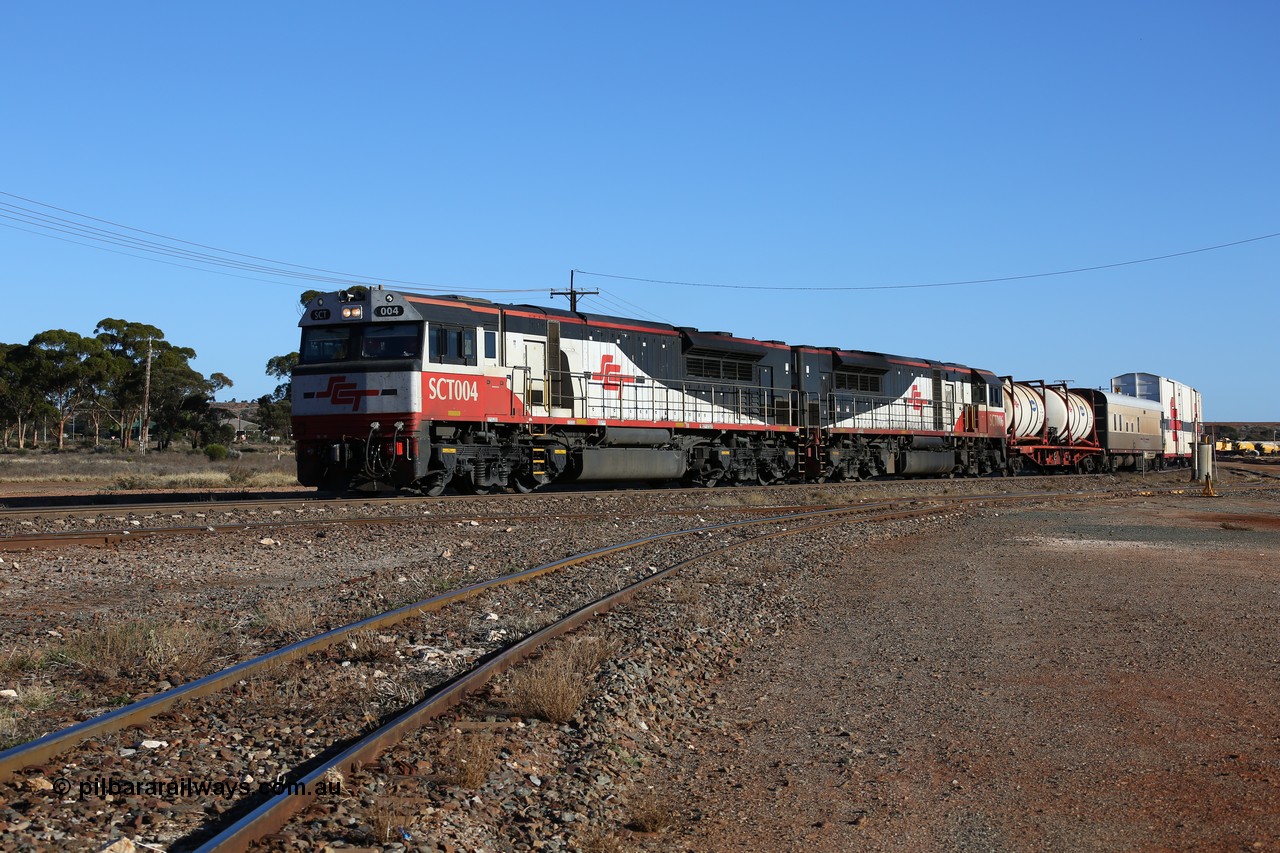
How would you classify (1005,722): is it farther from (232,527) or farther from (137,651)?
(232,527)

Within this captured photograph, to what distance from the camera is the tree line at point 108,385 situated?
62.0m

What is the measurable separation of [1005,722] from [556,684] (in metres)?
2.49

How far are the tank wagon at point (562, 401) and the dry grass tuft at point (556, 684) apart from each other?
1214cm

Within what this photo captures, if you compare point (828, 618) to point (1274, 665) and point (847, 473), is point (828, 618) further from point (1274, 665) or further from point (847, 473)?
point (847, 473)

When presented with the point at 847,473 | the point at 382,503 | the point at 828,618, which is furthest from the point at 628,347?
the point at 828,618

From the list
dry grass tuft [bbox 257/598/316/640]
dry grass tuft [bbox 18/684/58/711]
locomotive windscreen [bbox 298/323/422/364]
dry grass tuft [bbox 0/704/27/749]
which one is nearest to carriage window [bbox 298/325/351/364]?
locomotive windscreen [bbox 298/323/422/364]

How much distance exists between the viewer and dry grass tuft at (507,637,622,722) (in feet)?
18.2

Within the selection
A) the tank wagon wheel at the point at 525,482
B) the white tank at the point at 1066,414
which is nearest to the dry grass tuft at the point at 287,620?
the tank wagon wheel at the point at 525,482

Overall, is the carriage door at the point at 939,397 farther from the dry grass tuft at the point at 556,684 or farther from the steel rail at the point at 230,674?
the dry grass tuft at the point at 556,684

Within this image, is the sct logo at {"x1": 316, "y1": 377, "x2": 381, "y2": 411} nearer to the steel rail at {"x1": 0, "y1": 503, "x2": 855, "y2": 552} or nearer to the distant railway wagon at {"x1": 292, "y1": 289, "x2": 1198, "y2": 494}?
the distant railway wagon at {"x1": 292, "y1": 289, "x2": 1198, "y2": 494}

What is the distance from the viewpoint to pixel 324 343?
19109mm

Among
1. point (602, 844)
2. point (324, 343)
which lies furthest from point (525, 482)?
point (602, 844)

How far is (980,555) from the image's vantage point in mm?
13922

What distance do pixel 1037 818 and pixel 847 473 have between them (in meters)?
26.9
